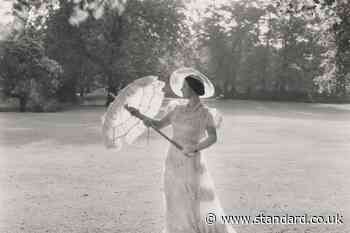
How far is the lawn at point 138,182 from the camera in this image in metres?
6.93

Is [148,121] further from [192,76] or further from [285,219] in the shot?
[285,219]

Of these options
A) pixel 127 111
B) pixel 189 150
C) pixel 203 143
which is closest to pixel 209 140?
pixel 203 143

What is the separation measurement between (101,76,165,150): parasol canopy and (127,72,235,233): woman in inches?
13.8

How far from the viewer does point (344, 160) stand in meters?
13.6

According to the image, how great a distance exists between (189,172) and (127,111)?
96cm

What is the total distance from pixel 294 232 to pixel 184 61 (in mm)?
48697

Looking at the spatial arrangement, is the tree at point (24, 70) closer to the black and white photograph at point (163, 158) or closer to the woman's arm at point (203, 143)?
the black and white photograph at point (163, 158)

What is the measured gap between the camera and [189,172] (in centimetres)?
520

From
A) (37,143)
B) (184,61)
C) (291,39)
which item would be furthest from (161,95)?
(291,39)

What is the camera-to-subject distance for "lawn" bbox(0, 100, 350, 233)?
693 cm

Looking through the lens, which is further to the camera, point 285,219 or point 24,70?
point 24,70

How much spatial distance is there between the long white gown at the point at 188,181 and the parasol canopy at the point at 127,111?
1.39ft

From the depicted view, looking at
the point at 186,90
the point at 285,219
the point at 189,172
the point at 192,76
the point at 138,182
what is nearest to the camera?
the point at 192,76

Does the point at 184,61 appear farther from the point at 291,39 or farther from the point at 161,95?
the point at 161,95
